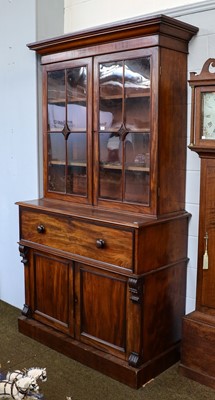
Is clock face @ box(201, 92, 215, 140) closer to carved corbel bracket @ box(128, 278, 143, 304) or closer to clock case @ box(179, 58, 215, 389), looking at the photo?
clock case @ box(179, 58, 215, 389)

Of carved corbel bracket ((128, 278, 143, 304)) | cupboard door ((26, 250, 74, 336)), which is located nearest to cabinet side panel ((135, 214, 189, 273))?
carved corbel bracket ((128, 278, 143, 304))

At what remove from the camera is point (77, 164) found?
297cm

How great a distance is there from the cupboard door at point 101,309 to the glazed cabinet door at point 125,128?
45 cm

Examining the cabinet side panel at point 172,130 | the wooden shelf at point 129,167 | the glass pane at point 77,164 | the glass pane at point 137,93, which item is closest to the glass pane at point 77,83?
the glass pane at point 77,164

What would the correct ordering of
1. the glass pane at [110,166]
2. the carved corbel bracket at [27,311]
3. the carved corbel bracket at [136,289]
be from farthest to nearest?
the carved corbel bracket at [27,311]
the glass pane at [110,166]
the carved corbel bracket at [136,289]

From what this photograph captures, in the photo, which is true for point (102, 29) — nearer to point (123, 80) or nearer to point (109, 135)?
point (123, 80)

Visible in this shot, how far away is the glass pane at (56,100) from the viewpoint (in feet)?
9.90

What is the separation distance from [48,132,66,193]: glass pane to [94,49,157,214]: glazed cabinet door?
0.36m

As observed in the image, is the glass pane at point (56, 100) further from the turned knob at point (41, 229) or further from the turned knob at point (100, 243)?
the turned knob at point (100, 243)

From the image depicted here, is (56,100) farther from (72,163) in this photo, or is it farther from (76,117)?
(72,163)

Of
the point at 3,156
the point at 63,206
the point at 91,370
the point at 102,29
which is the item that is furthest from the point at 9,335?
the point at 102,29

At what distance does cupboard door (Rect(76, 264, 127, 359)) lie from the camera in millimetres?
2588

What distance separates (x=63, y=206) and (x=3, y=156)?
0.93m

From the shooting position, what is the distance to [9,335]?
10.4ft
